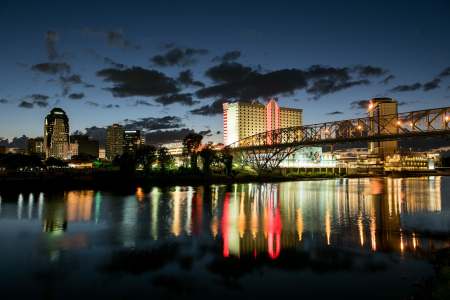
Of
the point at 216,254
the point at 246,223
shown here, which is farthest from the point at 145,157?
the point at 216,254

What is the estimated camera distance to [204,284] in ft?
39.9

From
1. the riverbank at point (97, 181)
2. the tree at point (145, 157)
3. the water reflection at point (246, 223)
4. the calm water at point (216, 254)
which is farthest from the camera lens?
the tree at point (145, 157)

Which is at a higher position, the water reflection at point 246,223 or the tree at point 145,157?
the tree at point 145,157

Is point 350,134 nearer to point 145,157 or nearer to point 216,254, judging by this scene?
point 145,157

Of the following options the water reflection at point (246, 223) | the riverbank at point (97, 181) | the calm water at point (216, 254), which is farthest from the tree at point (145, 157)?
the calm water at point (216, 254)

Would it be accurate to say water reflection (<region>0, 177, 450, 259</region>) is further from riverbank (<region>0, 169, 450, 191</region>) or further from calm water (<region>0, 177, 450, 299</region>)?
riverbank (<region>0, 169, 450, 191</region>)

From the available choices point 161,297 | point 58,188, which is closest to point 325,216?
point 161,297

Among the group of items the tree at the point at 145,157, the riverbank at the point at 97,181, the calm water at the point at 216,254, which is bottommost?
the calm water at the point at 216,254

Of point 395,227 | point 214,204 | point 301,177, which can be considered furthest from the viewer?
point 301,177

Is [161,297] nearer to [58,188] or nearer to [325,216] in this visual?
[325,216]

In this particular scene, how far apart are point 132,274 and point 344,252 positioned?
811 centimetres

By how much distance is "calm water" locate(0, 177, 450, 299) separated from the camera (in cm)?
1184

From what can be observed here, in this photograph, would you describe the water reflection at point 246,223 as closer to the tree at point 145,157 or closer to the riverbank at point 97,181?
the riverbank at point 97,181

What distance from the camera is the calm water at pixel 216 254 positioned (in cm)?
1184
